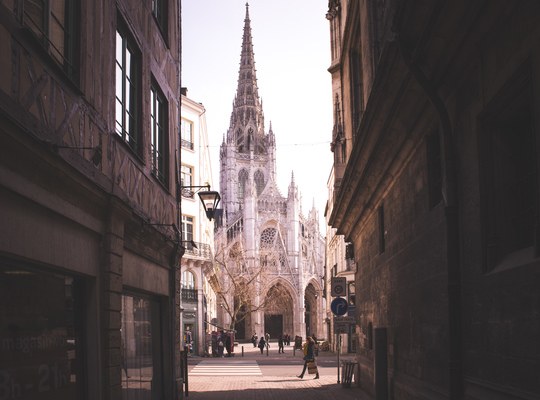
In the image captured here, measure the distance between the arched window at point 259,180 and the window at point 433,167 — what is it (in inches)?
4171

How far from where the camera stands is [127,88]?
11836 millimetres

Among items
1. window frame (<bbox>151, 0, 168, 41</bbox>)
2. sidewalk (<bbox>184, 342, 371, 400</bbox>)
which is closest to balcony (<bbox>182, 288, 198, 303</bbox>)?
sidewalk (<bbox>184, 342, 371, 400</bbox>)

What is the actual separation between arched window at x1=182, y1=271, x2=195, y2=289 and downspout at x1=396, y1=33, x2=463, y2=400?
39.4 m

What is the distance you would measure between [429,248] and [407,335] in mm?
2416

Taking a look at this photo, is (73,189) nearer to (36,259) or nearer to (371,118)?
(36,259)

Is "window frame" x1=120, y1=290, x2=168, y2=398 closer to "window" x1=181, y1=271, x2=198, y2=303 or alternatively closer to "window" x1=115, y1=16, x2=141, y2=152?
"window" x1=115, y1=16, x2=141, y2=152

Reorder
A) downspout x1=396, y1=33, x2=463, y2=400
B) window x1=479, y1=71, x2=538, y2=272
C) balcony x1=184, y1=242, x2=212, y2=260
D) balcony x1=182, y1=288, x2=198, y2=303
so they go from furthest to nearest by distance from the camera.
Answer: balcony x1=184, y1=242, x2=212, y2=260
balcony x1=182, y1=288, x2=198, y2=303
downspout x1=396, y1=33, x2=463, y2=400
window x1=479, y1=71, x2=538, y2=272

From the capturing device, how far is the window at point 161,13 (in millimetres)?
14870

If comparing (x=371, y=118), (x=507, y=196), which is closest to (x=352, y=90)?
(x=371, y=118)

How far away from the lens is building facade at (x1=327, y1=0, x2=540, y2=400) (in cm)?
595

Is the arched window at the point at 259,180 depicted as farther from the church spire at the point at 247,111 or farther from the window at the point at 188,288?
the window at the point at 188,288

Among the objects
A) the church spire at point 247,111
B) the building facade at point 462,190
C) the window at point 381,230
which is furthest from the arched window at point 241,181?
the building facade at point 462,190

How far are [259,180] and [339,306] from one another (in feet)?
317

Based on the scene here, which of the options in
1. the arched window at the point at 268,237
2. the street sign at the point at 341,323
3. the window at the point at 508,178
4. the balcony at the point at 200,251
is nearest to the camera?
the window at the point at 508,178
